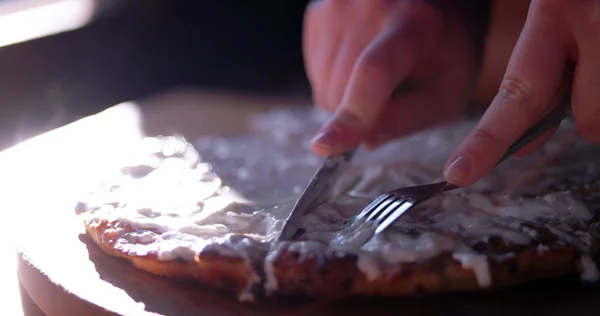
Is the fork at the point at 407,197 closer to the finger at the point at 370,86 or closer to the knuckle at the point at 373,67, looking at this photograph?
the finger at the point at 370,86

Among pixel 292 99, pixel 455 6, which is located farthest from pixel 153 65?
pixel 455 6

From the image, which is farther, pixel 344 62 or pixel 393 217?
pixel 344 62

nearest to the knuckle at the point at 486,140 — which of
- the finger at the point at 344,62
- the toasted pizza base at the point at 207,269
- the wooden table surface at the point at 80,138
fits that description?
the toasted pizza base at the point at 207,269

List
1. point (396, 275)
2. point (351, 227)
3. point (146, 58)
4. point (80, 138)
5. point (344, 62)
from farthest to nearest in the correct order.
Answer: point (146, 58), point (80, 138), point (344, 62), point (351, 227), point (396, 275)

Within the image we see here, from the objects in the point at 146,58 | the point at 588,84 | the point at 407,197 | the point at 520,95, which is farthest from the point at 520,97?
the point at 146,58

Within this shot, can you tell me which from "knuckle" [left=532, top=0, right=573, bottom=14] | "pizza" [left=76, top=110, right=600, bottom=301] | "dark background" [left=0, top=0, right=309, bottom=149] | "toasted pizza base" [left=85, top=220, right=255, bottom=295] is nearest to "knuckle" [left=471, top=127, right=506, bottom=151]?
"pizza" [left=76, top=110, right=600, bottom=301]

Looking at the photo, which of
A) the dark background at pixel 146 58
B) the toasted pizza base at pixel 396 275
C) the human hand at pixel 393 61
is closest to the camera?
the toasted pizza base at pixel 396 275

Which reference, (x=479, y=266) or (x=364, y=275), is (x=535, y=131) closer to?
(x=479, y=266)

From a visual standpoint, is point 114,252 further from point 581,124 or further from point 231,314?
point 581,124
